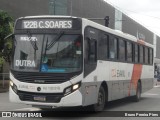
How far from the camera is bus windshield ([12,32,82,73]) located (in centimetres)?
1245

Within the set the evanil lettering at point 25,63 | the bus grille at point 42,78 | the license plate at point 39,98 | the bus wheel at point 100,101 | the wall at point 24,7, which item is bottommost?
the bus wheel at point 100,101

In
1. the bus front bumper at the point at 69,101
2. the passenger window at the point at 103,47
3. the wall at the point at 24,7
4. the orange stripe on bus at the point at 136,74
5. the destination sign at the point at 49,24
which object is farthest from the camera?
the wall at the point at 24,7

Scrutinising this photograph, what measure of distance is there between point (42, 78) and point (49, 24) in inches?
68.6

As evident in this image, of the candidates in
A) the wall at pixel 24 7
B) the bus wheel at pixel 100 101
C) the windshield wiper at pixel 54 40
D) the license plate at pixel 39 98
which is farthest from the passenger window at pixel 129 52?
the wall at pixel 24 7

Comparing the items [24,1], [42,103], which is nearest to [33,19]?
[42,103]

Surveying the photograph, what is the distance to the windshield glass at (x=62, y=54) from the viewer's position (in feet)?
40.8

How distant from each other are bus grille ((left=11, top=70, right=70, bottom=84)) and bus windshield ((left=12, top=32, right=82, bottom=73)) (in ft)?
0.42

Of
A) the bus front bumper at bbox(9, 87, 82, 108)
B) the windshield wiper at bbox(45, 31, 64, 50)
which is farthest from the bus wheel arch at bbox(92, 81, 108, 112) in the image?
the windshield wiper at bbox(45, 31, 64, 50)

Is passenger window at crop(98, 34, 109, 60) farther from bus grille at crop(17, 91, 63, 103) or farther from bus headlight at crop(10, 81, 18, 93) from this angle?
bus headlight at crop(10, 81, 18, 93)

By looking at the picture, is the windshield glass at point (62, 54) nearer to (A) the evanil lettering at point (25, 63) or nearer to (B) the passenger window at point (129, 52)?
(A) the evanil lettering at point (25, 63)

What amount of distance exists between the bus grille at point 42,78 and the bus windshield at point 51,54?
0.42 ft

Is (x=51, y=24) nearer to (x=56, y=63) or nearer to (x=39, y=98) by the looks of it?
(x=56, y=63)

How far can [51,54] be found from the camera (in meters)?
12.5

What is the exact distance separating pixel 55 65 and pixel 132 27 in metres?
95.8
